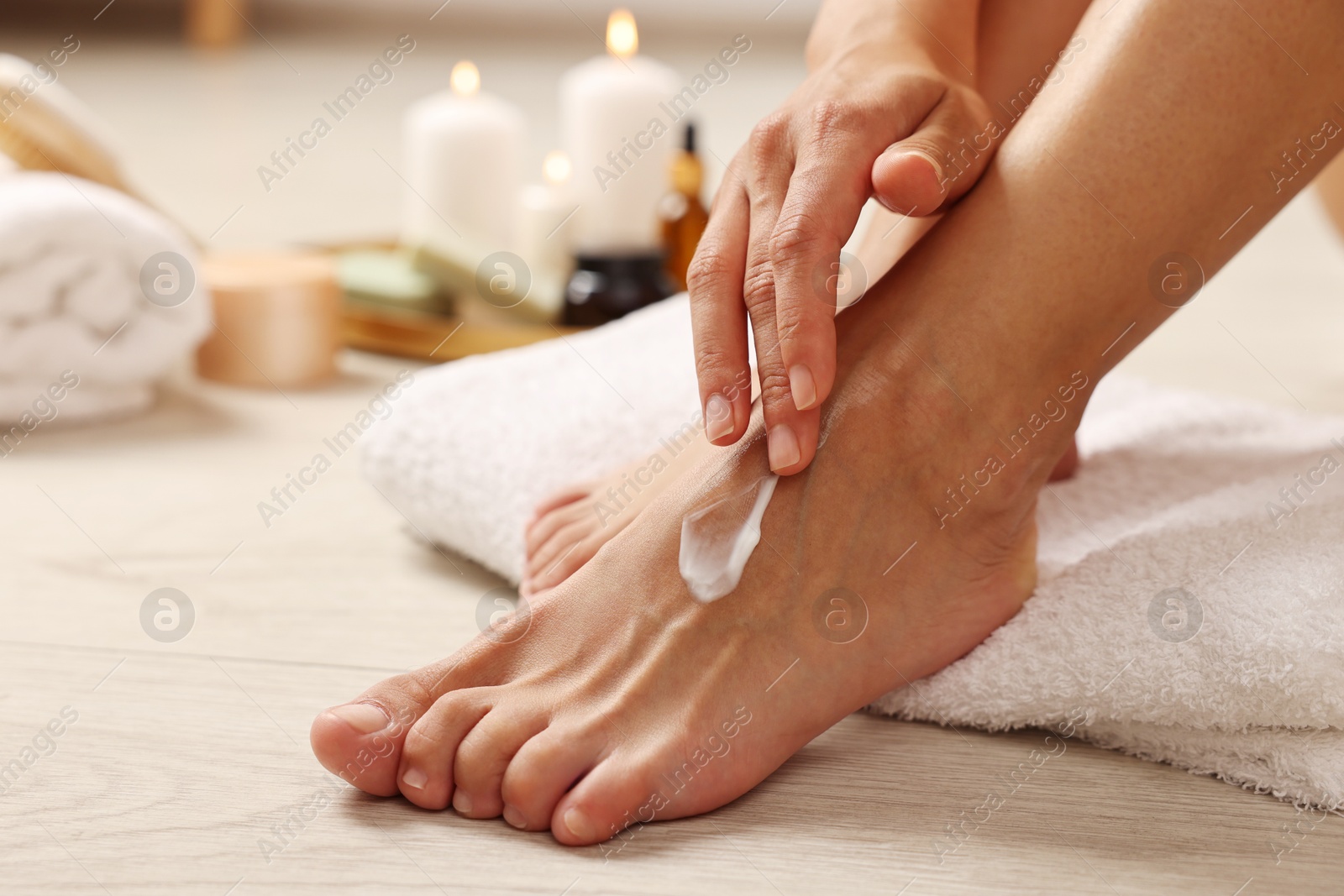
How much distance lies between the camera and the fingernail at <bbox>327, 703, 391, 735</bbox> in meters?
0.67

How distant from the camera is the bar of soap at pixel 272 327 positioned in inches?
56.7

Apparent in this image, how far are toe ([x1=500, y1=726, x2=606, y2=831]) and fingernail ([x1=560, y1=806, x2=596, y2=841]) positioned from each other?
0.02 m

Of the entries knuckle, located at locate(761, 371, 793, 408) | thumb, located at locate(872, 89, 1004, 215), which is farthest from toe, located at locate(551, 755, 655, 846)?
thumb, located at locate(872, 89, 1004, 215)

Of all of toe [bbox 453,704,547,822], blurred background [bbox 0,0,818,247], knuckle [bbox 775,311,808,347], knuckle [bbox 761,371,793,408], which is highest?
Result: knuckle [bbox 775,311,808,347]

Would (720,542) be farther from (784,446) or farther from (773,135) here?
(773,135)

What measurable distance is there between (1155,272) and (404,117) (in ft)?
11.2

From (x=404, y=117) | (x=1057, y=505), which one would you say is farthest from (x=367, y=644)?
(x=404, y=117)

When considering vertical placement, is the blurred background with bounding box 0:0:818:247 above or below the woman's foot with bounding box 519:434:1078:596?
below

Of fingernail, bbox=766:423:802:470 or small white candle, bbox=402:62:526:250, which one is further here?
small white candle, bbox=402:62:526:250

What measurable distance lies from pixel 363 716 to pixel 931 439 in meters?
0.36

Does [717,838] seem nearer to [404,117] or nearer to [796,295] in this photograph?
[796,295]

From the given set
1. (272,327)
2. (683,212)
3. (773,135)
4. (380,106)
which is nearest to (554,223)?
(683,212)

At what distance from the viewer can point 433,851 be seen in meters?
0.64

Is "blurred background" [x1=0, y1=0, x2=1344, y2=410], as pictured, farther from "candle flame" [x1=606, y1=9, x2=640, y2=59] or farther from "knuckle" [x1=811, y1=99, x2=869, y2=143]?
"knuckle" [x1=811, y1=99, x2=869, y2=143]
